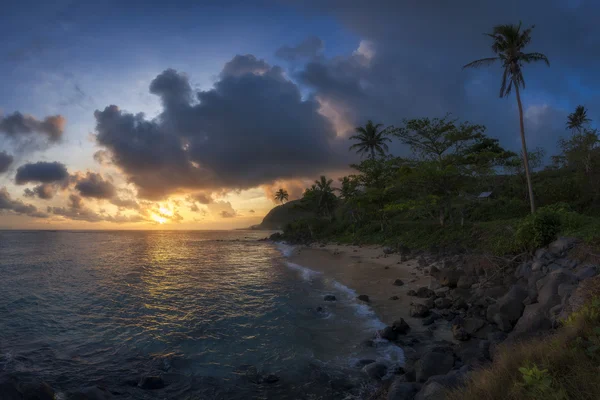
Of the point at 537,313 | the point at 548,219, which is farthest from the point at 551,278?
the point at 548,219

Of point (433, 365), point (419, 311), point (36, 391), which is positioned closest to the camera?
point (36, 391)

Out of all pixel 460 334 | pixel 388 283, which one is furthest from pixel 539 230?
pixel 460 334

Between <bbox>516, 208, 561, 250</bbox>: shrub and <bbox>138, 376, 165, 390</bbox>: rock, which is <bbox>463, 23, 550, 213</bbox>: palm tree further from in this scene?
<bbox>138, 376, 165, 390</bbox>: rock

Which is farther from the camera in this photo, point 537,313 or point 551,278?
point 551,278

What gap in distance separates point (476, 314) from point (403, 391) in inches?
272

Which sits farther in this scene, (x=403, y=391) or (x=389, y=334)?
(x=389, y=334)

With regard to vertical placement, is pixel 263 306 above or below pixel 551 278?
below

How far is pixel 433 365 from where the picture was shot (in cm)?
798

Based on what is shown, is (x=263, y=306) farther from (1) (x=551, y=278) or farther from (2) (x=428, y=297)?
(1) (x=551, y=278)

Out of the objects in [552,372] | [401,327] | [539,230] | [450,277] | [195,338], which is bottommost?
[195,338]

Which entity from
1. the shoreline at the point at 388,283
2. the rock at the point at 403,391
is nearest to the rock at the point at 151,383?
the rock at the point at 403,391

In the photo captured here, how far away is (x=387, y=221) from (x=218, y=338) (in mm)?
38905

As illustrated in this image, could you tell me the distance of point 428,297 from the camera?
15633mm

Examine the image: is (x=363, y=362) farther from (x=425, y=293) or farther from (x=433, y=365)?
(x=425, y=293)
